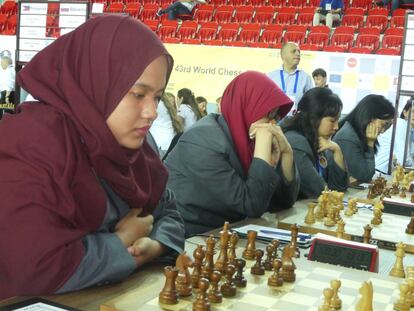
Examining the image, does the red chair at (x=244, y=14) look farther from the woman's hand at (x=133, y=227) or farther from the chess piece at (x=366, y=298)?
the chess piece at (x=366, y=298)

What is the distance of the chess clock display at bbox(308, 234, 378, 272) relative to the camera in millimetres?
1804

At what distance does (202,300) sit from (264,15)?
37.5ft

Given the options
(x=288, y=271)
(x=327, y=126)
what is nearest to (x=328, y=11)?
(x=327, y=126)

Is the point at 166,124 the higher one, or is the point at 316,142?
the point at 316,142

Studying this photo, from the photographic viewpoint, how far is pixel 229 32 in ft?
36.7

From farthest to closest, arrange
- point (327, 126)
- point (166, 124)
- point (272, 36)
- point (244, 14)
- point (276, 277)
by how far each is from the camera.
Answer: point (244, 14)
point (272, 36)
point (166, 124)
point (327, 126)
point (276, 277)

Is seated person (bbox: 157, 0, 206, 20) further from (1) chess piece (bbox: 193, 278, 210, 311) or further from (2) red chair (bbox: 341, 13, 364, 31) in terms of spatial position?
(1) chess piece (bbox: 193, 278, 210, 311)

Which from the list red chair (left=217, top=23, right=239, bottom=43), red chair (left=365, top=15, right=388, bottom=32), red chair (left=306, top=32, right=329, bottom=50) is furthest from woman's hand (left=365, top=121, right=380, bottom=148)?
red chair (left=365, top=15, right=388, bottom=32)

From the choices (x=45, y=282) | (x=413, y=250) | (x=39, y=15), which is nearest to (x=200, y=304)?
(x=45, y=282)

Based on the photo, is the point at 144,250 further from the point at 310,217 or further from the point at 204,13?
the point at 204,13

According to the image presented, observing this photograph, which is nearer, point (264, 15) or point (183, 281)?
point (183, 281)

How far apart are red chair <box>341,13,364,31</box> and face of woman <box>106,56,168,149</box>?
10.1 meters

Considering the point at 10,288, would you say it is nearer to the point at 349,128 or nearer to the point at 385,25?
the point at 349,128

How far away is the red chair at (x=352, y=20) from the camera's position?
11.2 m
